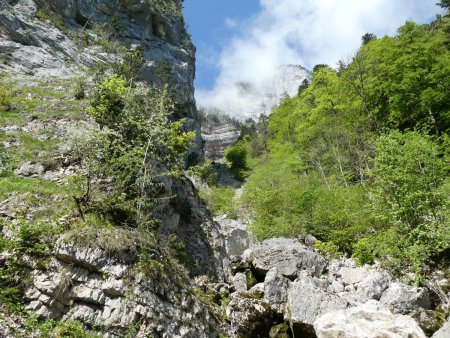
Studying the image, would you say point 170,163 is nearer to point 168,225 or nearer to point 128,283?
point 168,225

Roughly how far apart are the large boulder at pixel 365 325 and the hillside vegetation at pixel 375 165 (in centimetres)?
376

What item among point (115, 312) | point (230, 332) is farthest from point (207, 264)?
point (115, 312)

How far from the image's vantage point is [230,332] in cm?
1092

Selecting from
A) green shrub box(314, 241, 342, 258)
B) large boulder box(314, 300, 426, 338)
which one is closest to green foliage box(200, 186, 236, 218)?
green shrub box(314, 241, 342, 258)

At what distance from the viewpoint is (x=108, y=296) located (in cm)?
853

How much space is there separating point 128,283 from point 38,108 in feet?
38.5

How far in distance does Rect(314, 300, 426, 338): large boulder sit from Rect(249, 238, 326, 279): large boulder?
3697 millimetres

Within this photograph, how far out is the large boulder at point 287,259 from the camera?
14164 mm

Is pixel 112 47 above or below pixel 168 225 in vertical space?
above

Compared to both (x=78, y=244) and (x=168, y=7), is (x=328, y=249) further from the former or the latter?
(x=168, y=7)

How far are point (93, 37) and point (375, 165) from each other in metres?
A: 34.9

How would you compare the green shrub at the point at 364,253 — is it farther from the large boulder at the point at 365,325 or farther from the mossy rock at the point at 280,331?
the mossy rock at the point at 280,331

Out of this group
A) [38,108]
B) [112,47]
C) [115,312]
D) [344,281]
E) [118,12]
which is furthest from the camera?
[118,12]

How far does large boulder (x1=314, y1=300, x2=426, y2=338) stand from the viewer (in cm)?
921
